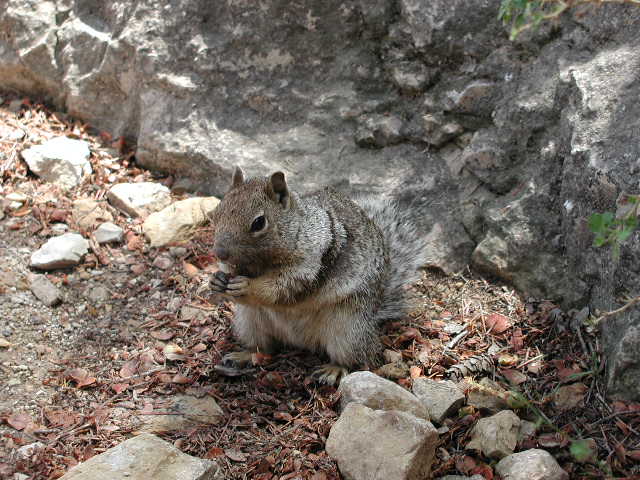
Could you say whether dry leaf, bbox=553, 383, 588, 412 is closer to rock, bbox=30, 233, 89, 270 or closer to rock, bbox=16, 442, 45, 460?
rock, bbox=16, 442, 45, 460

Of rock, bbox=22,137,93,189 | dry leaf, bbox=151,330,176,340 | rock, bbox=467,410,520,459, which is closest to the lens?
rock, bbox=467,410,520,459

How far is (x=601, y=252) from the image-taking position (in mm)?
3711

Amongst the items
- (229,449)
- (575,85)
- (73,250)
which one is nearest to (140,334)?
(73,250)

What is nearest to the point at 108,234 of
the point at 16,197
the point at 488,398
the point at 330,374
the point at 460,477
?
the point at 16,197

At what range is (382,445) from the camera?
3.06 meters

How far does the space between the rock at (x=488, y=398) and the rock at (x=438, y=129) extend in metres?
1.83

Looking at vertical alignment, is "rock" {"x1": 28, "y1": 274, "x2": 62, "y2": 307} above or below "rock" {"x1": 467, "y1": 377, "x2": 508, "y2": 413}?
above

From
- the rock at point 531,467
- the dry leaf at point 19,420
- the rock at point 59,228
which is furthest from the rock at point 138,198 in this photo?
the rock at point 531,467

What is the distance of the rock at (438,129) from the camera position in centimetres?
468

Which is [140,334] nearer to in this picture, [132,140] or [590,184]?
[132,140]

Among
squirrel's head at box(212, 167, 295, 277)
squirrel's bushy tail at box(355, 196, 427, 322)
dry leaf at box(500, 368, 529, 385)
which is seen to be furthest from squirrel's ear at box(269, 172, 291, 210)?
dry leaf at box(500, 368, 529, 385)

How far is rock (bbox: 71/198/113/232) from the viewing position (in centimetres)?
497

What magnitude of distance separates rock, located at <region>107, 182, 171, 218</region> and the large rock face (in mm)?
270

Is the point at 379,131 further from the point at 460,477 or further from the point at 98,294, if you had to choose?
the point at 460,477
